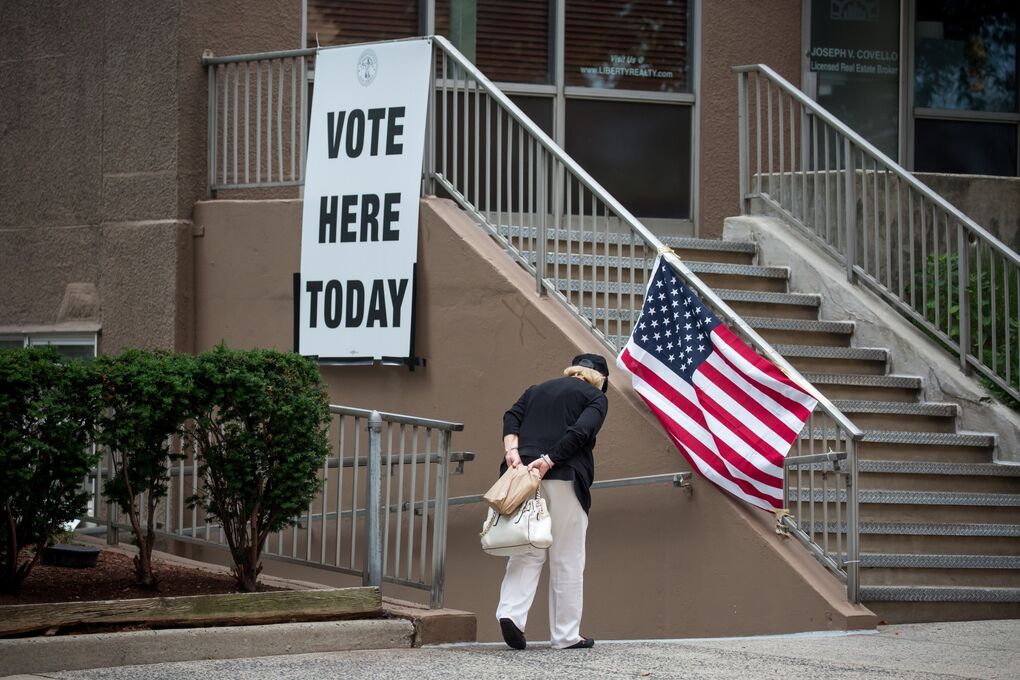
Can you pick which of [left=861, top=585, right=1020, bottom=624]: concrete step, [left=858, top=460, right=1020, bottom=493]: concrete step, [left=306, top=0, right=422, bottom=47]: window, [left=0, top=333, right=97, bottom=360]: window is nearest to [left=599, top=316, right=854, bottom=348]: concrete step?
[left=858, top=460, right=1020, bottom=493]: concrete step

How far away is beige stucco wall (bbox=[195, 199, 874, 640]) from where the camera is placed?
28.2 feet

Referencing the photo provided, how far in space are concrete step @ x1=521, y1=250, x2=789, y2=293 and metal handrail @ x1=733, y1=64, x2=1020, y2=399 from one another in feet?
1.59

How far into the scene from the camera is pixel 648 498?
9047 mm

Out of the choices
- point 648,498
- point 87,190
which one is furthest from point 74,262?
point 648,498

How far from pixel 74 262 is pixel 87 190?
22.5 inches

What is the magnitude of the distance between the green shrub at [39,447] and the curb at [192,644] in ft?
2.72

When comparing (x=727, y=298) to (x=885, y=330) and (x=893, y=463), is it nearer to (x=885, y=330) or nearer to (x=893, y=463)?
(x=885, y=330)

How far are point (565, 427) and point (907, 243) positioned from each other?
4.68 meters

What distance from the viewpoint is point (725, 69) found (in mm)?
13125

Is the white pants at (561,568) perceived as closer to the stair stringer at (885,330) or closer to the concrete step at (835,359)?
the concrete step at (835,359)

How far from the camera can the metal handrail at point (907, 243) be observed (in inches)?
409

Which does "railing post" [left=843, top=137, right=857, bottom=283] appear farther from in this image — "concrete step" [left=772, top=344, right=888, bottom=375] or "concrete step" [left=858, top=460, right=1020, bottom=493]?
"concrete step" [left=858, top=460, right=1020, bottom=493]

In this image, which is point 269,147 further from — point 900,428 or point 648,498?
point 900,428

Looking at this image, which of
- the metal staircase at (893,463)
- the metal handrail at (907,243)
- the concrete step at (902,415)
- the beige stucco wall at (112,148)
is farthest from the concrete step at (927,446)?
the beige stucco wall at (112,148)
